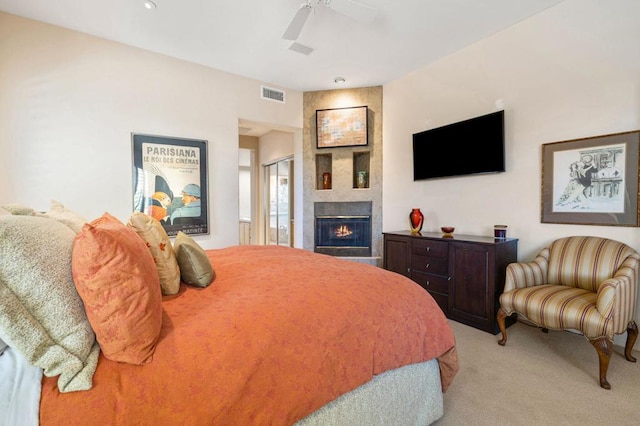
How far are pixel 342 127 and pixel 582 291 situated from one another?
11.2 feet

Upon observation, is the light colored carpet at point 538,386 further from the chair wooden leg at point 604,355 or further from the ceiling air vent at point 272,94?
the ceiling air vent at point 272,94

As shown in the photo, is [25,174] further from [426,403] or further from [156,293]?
[426,403]

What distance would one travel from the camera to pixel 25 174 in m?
2.79

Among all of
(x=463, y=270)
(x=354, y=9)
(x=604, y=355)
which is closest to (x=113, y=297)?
(x=354, y=9)

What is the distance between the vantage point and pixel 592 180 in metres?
2.55

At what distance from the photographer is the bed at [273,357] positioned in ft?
2.76

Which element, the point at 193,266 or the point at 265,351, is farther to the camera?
the point at 193,266

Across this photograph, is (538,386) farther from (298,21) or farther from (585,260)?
(298,21)

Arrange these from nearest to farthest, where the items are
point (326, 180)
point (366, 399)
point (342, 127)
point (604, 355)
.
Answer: point (366, 399) < point (604, 355) < point (342, 127) < point (326, 180)

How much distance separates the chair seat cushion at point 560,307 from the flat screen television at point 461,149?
1.36 meters

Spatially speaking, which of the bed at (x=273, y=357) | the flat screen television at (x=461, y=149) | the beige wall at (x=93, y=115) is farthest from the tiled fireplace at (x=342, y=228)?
the bed at (x=273, y=357)

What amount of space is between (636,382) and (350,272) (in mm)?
2103

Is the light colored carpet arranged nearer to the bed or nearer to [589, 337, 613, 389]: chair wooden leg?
[589, 337, 613, 389]: chair wooden leg

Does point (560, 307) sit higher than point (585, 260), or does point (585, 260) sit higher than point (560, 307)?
point (585, 260)
